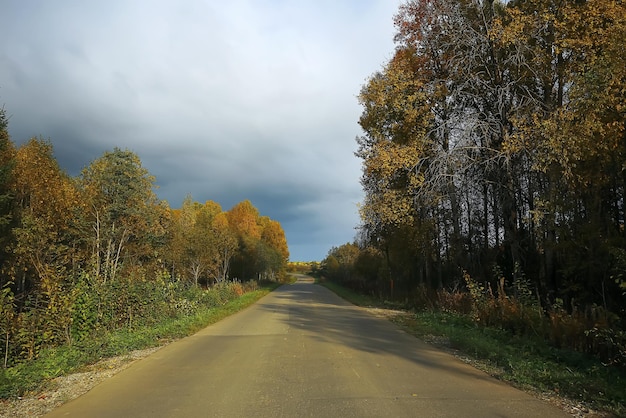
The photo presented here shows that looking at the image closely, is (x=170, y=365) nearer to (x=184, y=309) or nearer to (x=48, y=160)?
(x=184, y=309)

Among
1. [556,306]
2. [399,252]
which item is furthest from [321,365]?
[399,252]

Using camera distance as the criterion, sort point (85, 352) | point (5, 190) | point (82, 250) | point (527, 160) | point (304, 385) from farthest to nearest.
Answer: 1. point (82, 250)
2. point (5, 190)
3. point (527, 160)
4. point (85, 352)
5. point (304, 385)

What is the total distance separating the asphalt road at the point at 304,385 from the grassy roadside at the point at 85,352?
1026 millimetres

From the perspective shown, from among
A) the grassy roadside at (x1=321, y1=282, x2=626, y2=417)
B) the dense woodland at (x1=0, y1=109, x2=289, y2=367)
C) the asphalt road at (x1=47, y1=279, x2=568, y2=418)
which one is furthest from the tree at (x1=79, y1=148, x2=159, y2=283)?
the grassy roadside at (x1=321, y1=282, x2=626, y2=417)

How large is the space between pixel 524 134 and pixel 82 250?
20517 mm

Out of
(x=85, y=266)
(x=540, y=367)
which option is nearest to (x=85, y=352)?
(x=540, y=367)

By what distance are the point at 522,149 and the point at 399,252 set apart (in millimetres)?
15262

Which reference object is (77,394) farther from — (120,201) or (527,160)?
(120,201)

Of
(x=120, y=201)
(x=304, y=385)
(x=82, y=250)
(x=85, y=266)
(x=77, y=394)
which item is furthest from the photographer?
(x=120, y=201)

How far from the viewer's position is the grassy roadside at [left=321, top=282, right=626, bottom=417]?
635 centimetres

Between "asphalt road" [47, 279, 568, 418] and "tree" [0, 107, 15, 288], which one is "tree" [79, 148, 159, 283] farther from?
"asphalt road" [47, 279, 568, 418]

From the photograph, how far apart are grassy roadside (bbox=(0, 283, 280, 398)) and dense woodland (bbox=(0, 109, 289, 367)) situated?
25.7 inches

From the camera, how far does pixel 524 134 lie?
13695mm

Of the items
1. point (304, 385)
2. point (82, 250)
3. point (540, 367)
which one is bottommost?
point (304, 385)
